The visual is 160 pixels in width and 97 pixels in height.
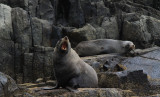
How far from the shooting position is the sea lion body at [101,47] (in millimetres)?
13852

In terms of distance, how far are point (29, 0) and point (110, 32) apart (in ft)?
17.2

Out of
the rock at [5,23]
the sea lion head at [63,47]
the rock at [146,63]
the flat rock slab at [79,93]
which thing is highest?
the rock at [5,23]

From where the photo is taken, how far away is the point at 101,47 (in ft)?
46.6

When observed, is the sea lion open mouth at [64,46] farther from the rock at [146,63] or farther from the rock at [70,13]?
the rock at [70,13]

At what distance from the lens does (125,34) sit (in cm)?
1752

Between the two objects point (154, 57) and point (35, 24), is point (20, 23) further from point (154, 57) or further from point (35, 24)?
point (154, 57)

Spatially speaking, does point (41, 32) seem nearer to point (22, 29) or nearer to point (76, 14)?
point (22, 29)

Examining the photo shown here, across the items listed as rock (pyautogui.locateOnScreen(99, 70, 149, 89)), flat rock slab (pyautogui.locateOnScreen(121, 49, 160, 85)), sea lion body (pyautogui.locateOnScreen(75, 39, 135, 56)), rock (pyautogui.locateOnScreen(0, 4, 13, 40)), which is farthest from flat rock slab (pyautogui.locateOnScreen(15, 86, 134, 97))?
sea lion body (pyautogui.locateOnScreen(75, 39, 135, 56))

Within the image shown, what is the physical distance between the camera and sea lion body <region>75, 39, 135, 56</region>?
1385 centimetres

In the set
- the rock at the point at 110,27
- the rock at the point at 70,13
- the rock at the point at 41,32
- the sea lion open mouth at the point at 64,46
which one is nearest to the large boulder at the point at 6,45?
the rock at the point at 41,32

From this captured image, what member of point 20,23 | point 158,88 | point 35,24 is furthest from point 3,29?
point 158,88

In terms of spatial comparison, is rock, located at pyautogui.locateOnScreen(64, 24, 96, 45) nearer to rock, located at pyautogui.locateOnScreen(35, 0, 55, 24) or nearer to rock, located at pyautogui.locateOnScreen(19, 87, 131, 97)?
rock, located at pyautogui.locateOnScreen(35, 0, 55, 24)

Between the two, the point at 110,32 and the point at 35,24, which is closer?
the point at 35,24

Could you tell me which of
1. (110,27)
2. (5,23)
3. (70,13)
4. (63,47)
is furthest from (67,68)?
(70,13)
